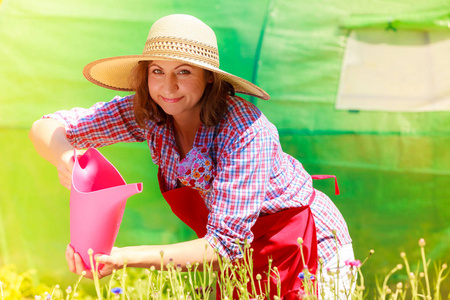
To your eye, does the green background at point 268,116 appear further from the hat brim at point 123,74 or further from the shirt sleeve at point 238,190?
the shirt sleeve at point 238,190

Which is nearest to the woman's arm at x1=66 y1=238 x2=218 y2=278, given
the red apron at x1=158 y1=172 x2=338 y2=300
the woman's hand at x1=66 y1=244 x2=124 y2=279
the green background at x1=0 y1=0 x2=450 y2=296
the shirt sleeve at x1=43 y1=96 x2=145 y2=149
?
the woman's hand at x1=66 y1=244 x2=124 y2=279

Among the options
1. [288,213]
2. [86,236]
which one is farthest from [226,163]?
[86,236]

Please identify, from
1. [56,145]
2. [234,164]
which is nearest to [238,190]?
[234,164]

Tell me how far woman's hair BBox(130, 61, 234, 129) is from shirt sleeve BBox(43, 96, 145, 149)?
0.13m

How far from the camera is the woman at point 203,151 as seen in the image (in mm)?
1981

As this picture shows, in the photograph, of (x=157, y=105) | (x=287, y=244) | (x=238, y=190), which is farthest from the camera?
(x=157, y=105)

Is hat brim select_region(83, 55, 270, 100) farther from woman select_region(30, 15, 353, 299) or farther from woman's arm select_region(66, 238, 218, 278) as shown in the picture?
woman's arm select_region(66, 238, 218, 278)

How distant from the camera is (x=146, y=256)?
6.21 ft

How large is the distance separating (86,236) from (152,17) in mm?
1889

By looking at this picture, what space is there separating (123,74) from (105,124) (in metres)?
0.23

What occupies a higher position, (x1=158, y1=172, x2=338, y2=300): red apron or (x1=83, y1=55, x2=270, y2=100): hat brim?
(x1=83, y1=55, x2=270, y2=100): hat brim

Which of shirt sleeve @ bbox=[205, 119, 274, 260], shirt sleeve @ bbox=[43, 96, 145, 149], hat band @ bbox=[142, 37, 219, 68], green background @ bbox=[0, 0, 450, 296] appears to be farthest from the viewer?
green background @ bbox=[0, 0, 450, 296]

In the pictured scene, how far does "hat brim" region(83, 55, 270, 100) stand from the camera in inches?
85.5

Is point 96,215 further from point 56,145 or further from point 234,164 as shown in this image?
point 56,145
